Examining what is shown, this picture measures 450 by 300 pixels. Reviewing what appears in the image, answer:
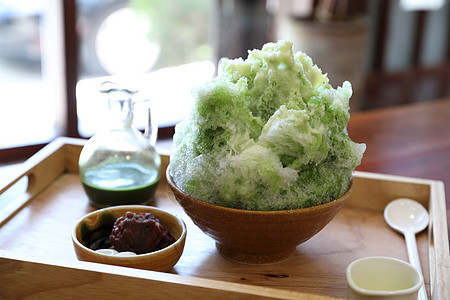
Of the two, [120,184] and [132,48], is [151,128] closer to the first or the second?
[120,184]

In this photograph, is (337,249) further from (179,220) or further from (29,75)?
(29,75)

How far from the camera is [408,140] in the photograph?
5.39ft

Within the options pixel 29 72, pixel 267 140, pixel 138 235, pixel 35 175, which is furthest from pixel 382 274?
pixel 29 72

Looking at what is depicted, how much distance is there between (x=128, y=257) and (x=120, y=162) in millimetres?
356

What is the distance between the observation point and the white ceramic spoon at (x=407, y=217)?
1.04 m

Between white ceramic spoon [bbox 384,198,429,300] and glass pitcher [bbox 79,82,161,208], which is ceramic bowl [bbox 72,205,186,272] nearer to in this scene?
glass pitcher [bbox 79,82,161,208]

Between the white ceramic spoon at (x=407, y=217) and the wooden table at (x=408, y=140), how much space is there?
11 cm

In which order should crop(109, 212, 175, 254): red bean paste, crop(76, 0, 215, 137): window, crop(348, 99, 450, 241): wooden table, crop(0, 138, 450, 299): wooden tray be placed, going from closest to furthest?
1. crop(0, 138, 450, 299): wooden tray
2. crop(109, 212, 175, 254): red bean paste
3. crop(348, 99, 450, 241): wooden table
4. crop(76, 0, 215, 137): window

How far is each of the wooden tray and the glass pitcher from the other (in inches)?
2.2

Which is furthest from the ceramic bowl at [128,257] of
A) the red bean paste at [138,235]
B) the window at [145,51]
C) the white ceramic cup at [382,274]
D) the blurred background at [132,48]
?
the window at [145,51]

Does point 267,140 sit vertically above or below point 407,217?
above

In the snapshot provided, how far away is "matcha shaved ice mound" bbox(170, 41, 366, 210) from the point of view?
31.6 inches

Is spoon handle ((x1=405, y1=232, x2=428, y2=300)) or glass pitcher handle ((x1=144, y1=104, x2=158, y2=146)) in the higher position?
glass pitcher handle ((x1=144, y1=104, x2=158, y2=146))

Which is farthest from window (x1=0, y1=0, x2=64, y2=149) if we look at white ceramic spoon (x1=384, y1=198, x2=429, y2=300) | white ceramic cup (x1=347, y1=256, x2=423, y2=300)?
white ceramic cup (x1=347, y1=256, x2=423, y2=300)
